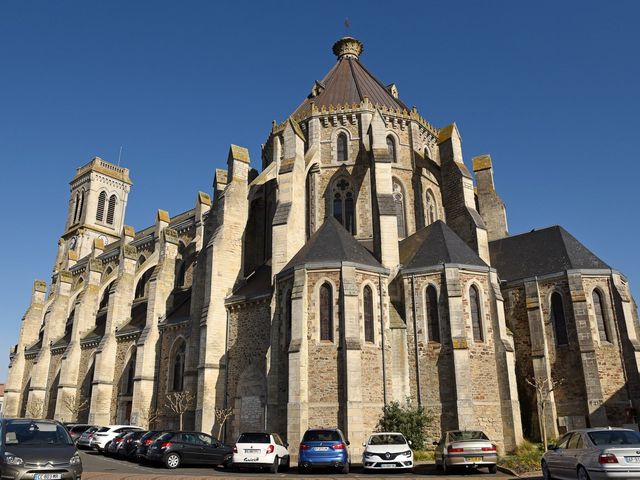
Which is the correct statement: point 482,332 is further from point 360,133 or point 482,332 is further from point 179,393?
point 179,393

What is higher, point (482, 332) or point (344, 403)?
point (482, 332)

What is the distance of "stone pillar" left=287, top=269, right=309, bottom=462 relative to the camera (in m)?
19.9

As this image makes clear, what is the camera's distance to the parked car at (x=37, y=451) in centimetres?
905

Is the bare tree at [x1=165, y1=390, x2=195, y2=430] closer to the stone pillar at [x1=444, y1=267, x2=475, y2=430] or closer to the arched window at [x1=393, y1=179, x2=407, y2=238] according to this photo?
the stone pillar at [x1=444, y1=267, x2=475, y2=430]

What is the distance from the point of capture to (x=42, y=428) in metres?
10.2

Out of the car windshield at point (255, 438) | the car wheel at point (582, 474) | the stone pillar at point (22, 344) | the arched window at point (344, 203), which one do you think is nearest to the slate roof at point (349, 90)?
the arched window at point (344, 203)

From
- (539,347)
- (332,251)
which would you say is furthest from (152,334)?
(539,347)

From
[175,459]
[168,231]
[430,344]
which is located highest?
[168,231]

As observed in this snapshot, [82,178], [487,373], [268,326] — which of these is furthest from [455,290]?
[82,178]

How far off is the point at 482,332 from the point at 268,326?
8979 millimetres

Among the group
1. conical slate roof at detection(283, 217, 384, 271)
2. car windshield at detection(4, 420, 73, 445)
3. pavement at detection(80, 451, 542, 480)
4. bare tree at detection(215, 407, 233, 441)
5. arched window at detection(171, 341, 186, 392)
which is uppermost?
conical slate roof at detection(283, 217, 384, 271)

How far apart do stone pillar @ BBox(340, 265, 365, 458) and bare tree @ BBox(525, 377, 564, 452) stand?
747 cm

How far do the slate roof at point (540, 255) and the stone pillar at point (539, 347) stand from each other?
0.94 metres

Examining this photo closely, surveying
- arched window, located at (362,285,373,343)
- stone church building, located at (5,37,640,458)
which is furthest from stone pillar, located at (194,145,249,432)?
arched window, located at (362,285,373,343)
